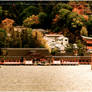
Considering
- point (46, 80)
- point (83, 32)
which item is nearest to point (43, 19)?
point (83, 32)

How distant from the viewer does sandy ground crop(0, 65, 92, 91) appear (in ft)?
13.9

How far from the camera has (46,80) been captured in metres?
4.81

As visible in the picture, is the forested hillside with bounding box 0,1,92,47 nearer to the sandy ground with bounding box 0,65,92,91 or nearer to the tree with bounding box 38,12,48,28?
the tree with bounding box 38,12,48,28

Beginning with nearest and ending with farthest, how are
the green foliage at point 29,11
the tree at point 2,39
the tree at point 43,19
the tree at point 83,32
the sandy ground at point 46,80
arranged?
1. the sandy ground at point 46,80
2. the tree at point 2,39
3. the tree at point 83,32
4. the tree at point 43,19
5. the green foliage at point 29,11

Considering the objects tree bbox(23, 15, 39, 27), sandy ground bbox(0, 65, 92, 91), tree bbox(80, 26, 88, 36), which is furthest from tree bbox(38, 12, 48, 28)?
sandy ground bbox(0, 65, 92, 91)

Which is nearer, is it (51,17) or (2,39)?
(2,39)

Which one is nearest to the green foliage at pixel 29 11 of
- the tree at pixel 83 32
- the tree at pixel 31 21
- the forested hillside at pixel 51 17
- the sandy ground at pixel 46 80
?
the forested hillside at pixel 51 17

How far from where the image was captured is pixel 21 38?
786 centimetres

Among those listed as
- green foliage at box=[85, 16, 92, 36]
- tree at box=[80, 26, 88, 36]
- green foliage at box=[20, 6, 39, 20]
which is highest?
green foliage at box=[20, 6, 39, 20]

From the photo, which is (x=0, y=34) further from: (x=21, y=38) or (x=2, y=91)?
(x=2, y=91)

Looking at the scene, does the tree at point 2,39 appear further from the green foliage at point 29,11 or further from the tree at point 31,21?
the green foliage at point 29,11

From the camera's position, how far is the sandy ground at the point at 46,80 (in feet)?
13.9

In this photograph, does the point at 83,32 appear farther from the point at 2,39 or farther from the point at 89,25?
the point at 2,39

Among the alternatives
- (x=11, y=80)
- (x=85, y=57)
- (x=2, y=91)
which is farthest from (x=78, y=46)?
(x=2, y=91)
